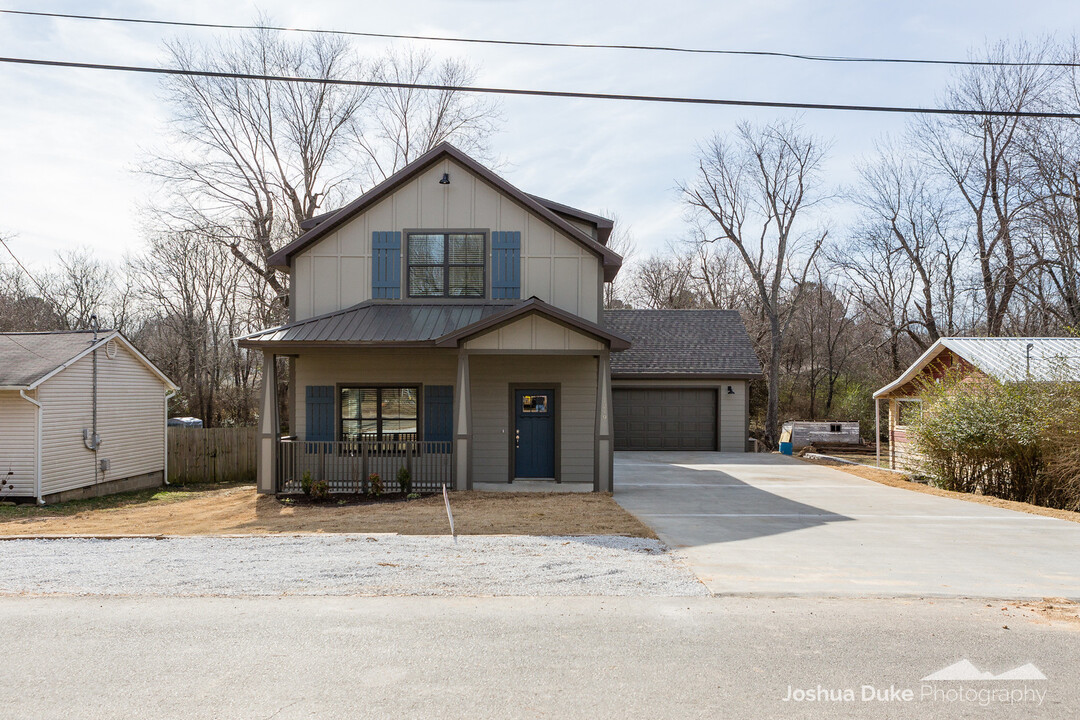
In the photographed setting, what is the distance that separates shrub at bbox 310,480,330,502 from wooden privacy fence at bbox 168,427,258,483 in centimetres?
976

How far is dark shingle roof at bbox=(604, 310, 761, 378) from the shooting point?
23328mm

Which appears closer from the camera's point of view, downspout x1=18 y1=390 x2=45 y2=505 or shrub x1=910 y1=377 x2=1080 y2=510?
shrub x1=910 y1=377 x2=1080 y2=510

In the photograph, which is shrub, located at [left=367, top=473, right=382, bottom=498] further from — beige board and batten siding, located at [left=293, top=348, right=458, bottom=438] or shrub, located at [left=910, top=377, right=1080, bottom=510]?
shrub, located at [left=910, top=377, right=1080, bottom=510]

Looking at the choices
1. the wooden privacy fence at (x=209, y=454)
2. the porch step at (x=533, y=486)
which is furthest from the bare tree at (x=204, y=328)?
the porch step at (x=533, y=486)

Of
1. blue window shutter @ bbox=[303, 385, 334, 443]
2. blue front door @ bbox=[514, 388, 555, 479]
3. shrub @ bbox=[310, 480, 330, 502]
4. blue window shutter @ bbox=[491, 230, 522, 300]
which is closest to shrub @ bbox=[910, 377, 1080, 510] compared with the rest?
blue front door @ bbox=[514, 388, 555, 479]

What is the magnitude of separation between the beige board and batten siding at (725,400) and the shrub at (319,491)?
40.2 ft

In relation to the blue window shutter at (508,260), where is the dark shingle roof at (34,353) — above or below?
below

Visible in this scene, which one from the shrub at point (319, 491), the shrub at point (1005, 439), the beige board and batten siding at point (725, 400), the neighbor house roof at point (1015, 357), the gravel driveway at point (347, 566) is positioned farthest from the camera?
the beige board and batten siding at point (725, 400)

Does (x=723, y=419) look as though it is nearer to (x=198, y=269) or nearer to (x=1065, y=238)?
(x=1065, y=238)

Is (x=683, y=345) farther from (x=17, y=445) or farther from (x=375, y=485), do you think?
(x=17, y=445)

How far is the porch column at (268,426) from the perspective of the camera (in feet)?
44.2

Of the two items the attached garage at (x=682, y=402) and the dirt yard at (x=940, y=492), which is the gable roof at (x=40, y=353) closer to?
the attached garage at (x=682, y=402)

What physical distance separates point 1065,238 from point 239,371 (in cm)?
3412

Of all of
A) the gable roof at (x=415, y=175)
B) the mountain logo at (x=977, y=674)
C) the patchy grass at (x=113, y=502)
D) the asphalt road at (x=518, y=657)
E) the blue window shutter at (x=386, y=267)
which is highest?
the gable roof at (x=415, y=175)
